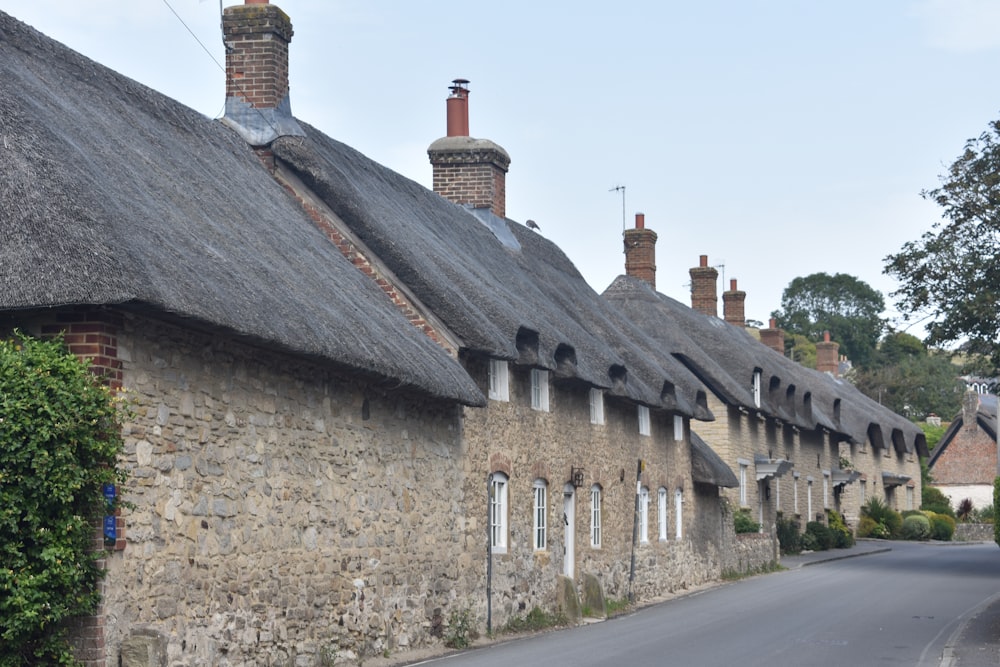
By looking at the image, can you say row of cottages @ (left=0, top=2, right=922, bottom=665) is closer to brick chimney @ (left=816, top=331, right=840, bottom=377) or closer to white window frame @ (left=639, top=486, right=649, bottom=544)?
white window frame @ (left=639, top=486, right=649, bottom=544)

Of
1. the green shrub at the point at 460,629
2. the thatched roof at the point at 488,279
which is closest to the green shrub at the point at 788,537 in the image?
the thatched roof at the point at 488,279

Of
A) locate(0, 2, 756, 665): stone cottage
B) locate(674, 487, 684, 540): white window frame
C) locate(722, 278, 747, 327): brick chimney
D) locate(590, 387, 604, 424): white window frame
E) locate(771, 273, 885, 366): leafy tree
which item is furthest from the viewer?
locate(771, 273, 885, 366): leafy tree

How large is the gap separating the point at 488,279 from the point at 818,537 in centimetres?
2591

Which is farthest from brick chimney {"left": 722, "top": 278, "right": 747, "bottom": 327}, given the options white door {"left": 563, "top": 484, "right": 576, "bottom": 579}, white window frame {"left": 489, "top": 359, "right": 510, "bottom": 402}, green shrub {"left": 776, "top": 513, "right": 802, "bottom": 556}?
white window frame {"left": 489, "top": 359, "right": 510, "bottom": 402}

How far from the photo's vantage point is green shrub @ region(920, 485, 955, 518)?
2554 inches

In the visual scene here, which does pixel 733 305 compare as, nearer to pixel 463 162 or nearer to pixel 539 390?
pixel 463 162

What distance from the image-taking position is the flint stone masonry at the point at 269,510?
11.3 metres

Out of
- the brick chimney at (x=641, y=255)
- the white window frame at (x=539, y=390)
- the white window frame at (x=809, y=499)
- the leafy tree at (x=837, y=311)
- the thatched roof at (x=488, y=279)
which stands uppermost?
the leafy tree at (x=837, y=311)

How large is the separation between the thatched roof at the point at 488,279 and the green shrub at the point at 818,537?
13.8 m

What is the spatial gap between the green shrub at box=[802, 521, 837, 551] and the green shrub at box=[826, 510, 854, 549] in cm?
25

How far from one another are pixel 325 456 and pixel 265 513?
1.36 meters

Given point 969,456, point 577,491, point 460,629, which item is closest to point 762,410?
point 577,491

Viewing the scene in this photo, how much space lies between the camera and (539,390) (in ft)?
70.9

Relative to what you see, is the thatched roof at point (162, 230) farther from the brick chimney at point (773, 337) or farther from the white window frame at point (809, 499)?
the brick chimney at point (773, 337)
